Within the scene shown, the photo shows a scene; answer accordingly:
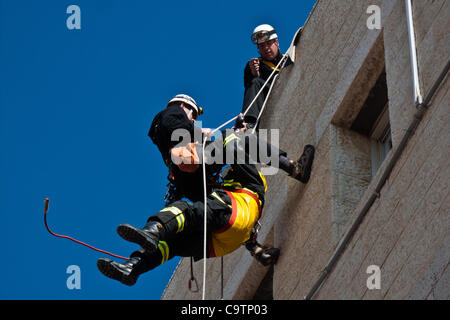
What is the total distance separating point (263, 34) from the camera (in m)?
10.3

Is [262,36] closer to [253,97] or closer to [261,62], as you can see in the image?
[261,62]

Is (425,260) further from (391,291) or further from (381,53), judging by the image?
(381,53)

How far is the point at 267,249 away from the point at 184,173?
95cm

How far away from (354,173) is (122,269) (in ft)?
6.24

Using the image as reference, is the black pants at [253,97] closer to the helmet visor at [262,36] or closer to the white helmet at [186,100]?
the helmet visor at [262,36]

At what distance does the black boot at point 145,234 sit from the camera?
6930 millimetres

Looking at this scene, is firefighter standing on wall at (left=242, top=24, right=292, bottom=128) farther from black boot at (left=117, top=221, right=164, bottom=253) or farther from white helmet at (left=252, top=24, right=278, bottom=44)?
black boot at (left=117, top=221, right=164, bottom=253)

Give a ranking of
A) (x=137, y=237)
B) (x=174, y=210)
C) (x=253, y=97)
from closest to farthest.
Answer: (x=137, y=237) < (x=174, y=210) < (x=253, y=97)

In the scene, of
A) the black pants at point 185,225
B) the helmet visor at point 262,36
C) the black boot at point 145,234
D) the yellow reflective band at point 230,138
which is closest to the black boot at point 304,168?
the yellow reflective band at point 230,138

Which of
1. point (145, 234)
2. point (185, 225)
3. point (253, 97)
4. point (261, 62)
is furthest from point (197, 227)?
point (261, 62)

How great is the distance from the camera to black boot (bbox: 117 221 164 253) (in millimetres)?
6930

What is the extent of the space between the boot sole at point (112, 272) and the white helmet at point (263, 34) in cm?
385

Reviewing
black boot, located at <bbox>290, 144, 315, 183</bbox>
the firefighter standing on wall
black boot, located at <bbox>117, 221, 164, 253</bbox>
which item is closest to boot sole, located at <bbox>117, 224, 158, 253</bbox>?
black boot, located at <bbox>117, 221, 164, 253</bbox>
